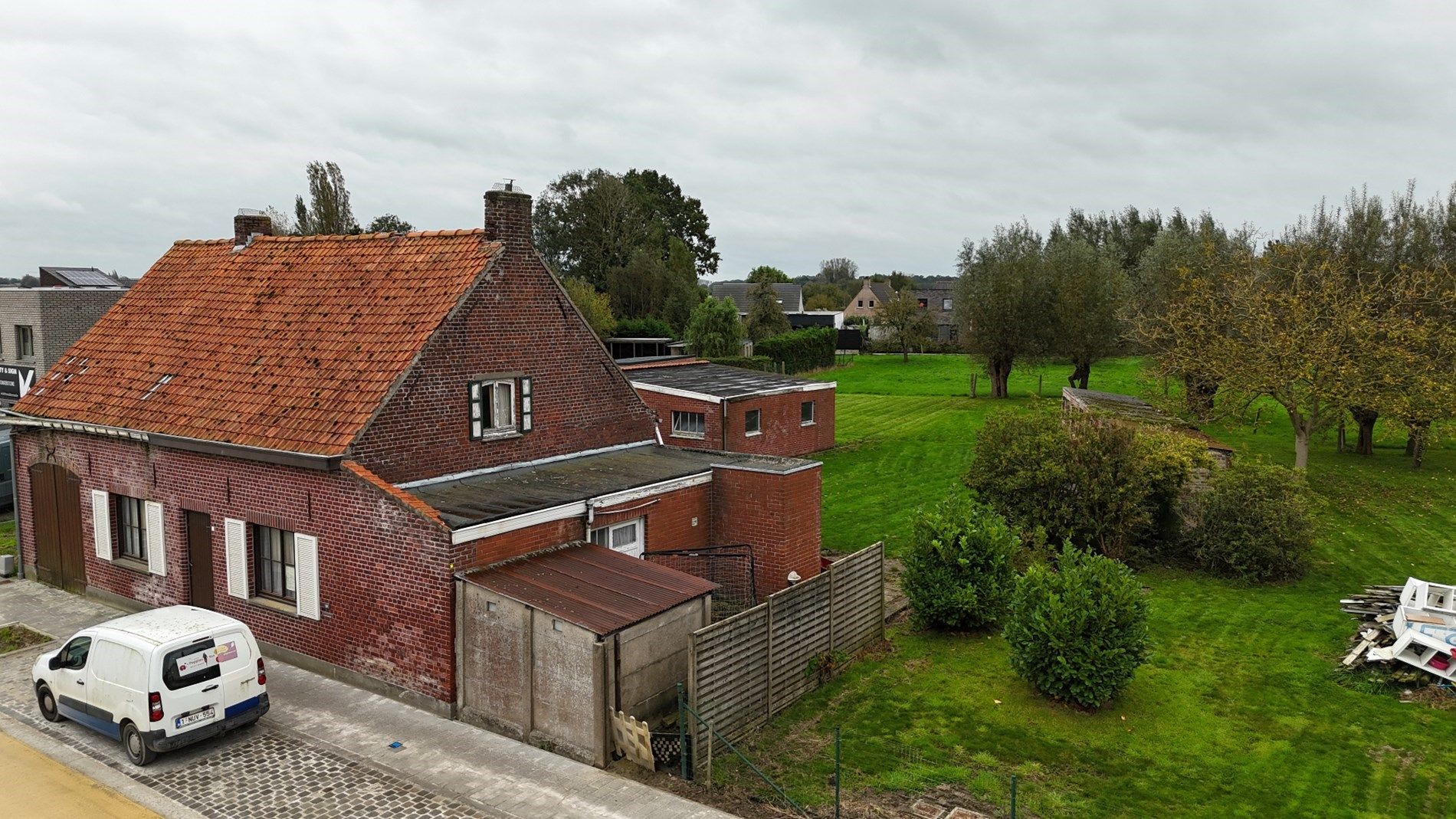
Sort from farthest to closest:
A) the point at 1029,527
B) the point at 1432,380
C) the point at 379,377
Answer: the point at 1432,380 < the point at 1029,527 < the point at 379,377

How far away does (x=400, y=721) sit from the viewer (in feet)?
45.4

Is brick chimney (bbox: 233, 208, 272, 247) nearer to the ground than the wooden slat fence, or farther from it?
farther from it

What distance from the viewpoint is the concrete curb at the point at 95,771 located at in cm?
1149

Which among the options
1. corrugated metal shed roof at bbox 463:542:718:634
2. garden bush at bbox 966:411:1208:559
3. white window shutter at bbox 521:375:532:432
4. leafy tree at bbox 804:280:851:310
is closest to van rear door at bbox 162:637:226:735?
corrugated metal shed roof at bbox 463:542:718:634

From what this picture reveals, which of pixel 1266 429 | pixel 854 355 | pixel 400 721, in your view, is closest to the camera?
pixel 400 721

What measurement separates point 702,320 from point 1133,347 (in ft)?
83.7

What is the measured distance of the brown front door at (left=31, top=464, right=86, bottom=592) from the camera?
19.6 m

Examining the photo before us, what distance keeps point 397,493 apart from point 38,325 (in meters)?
29.3

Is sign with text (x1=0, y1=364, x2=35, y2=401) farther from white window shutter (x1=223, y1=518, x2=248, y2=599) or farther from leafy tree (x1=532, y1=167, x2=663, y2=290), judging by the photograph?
leafy tree (x1=532, y1=167, x2=663, y2=290)

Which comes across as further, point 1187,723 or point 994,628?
point 994,628

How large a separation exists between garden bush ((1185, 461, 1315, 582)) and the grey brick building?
121 ft

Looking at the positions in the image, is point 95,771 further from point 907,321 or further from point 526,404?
point 907,321

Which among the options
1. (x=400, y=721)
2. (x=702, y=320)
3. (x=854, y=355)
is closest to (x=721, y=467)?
(x=400, y=721)

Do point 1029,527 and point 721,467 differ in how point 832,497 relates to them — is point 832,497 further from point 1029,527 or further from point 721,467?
point 721,467
